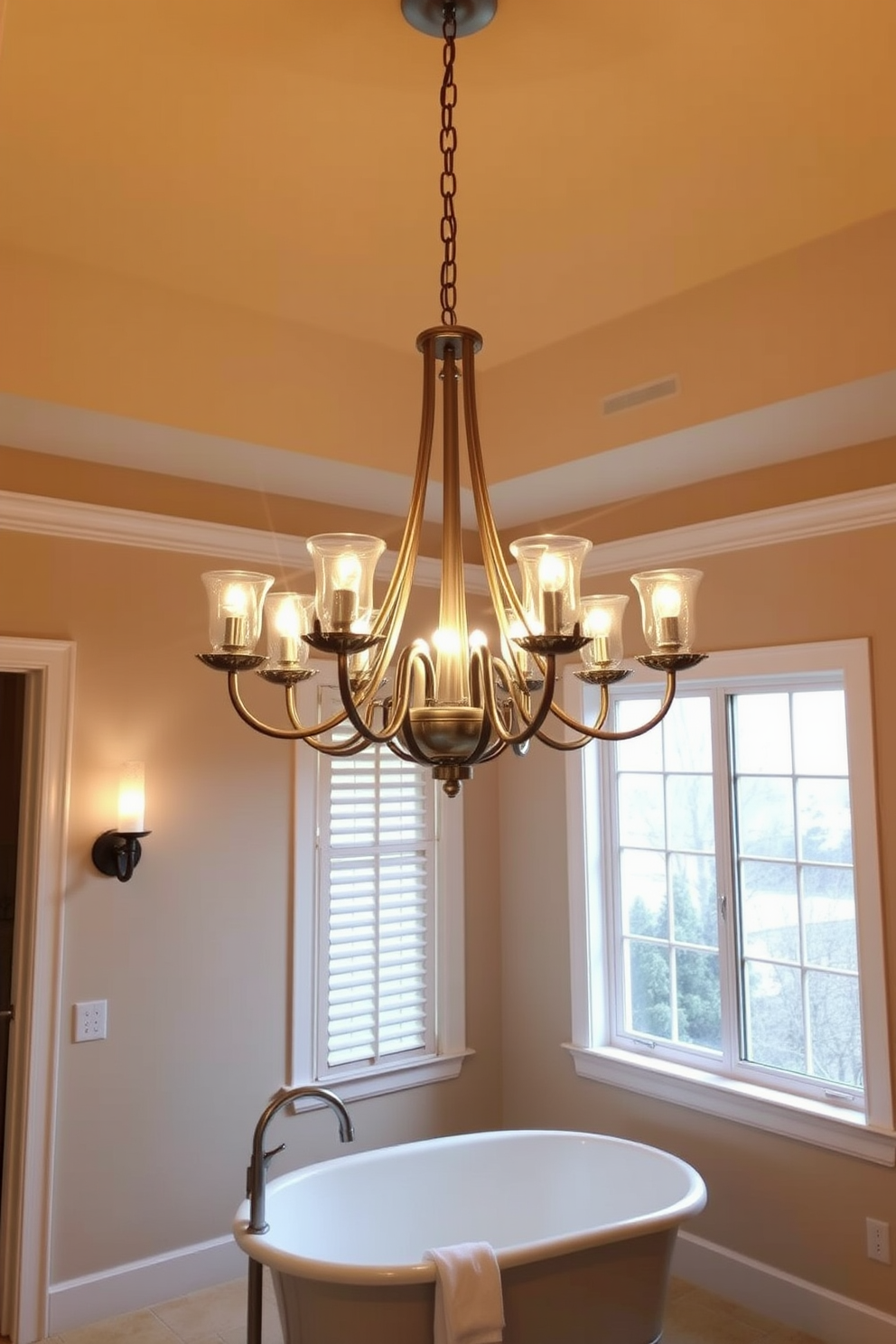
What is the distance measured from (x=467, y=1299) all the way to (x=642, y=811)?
1.86 meters

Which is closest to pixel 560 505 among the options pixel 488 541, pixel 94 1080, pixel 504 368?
pixel 504 368

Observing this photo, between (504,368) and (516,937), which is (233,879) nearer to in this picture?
(516,937)

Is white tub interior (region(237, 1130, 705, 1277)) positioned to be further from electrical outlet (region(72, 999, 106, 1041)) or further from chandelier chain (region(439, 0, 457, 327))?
chandelier chain (region(439, 0, 457, 327))

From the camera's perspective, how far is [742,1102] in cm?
319

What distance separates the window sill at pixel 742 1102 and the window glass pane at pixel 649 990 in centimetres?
12

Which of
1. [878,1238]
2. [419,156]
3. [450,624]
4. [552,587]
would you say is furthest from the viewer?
[878,1238]

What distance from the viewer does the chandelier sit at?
1.61 m

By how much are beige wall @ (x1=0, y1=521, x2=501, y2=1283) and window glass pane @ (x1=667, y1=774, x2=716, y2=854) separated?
1407 mm

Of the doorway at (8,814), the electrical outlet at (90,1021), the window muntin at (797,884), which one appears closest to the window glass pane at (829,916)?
the window muntin at (797,884)

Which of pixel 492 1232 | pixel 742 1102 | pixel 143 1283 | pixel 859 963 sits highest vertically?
pixel 859 963

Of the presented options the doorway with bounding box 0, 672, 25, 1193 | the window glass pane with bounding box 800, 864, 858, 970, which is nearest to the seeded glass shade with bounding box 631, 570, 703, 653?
the window glass pane with bounding box 800, 864, 858, 970

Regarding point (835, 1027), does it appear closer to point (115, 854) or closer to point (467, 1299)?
point (467, 1299)

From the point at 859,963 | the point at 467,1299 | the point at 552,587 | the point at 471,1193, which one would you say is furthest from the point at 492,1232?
the point at 552,587

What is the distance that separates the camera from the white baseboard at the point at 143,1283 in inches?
116
